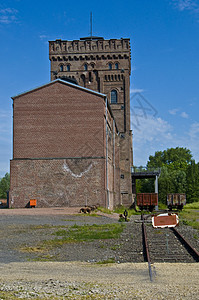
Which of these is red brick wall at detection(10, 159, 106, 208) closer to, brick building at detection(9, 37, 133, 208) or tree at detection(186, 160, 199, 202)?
brick building at detection(9, 37, 133, 208)

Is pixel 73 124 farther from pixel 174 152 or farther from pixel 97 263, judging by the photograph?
pixel 174 152

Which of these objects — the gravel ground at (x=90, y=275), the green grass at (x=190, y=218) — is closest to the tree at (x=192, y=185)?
the green grass at (x=190, y=218)

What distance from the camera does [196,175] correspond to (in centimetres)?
7575

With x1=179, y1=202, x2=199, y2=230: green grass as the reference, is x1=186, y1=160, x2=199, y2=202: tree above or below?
above

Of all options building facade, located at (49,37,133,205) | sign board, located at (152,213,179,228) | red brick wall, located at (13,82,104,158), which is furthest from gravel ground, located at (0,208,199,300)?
building facade, located at (49,37,133,205)

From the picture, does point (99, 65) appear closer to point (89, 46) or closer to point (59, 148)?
point (89, 46)

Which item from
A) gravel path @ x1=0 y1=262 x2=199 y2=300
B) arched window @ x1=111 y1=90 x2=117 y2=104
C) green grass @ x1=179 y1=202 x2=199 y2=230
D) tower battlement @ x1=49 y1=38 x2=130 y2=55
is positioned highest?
tower battlement @ x1=49 y1=38 x2=130 y2=55

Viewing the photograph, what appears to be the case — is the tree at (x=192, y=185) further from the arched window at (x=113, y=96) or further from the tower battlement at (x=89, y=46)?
the tower battlement at (x=89, y=46)

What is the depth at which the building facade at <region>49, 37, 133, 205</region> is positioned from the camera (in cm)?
5475

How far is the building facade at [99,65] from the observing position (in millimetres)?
54750

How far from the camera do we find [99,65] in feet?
182

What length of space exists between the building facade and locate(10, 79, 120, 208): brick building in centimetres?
2028

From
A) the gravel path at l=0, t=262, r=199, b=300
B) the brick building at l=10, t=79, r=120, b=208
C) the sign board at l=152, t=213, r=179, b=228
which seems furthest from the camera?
the brick building at l=10, t=79, r=120, b=208

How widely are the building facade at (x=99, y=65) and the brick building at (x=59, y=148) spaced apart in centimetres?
2028
